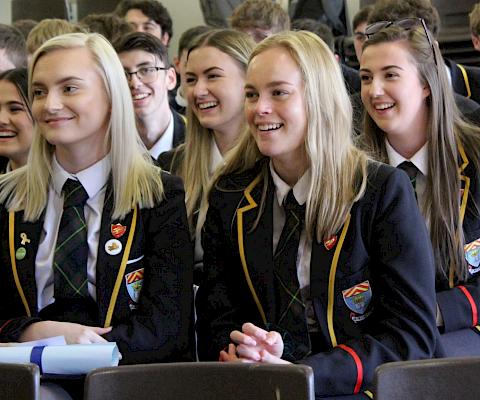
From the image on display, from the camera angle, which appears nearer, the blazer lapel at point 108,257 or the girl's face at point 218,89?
the blazer lapel at point 108,257

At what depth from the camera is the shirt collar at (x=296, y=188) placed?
2493 mm

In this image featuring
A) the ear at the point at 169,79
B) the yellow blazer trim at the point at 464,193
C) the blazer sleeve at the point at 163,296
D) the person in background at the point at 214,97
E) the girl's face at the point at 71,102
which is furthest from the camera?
the ear at the point at 169,79

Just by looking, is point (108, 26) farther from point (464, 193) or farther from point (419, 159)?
point (464, 193)

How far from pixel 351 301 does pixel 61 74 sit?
1029 millimetres

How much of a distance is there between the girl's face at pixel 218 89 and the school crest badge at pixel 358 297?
1.20 m

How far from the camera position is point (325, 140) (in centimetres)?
250

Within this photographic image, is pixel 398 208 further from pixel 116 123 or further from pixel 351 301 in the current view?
pixel 116 123

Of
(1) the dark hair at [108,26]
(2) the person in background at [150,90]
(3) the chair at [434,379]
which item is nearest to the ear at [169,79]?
(2) the person in background at [150,90]

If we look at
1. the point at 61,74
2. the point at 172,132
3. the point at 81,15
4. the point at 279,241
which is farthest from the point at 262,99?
the point at 81,15

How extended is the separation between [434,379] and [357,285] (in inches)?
26.4

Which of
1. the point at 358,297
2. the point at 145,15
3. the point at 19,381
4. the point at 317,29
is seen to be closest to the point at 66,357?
the point at 19,381

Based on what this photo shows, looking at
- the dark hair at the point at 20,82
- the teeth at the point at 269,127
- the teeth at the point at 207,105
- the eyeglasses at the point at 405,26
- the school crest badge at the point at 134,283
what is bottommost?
the school crest badge at the point at 134,283

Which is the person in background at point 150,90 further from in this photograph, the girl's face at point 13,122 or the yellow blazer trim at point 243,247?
the yellow blazer trim at point 243,247

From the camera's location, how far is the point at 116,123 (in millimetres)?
2652
